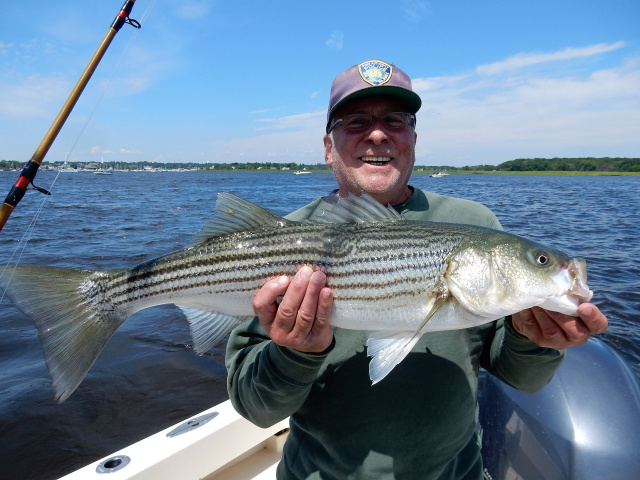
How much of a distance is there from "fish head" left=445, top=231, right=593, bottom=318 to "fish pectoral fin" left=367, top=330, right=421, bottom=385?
1.43 ft

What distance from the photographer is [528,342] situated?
290cm

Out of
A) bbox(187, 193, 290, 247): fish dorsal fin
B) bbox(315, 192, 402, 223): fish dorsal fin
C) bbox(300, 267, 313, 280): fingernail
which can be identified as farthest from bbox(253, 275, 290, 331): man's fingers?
bbox(315, 192, 402, 223): fish dorsal fin

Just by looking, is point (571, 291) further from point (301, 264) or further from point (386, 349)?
point (301, 264)

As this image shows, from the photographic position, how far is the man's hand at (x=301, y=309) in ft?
8.68

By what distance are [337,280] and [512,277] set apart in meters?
1.18

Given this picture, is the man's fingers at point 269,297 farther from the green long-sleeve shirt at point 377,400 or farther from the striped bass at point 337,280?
the green long-sleeve shirt at point 377,400

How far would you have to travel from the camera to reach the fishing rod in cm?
481

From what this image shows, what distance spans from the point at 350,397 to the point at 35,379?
27.3 feet

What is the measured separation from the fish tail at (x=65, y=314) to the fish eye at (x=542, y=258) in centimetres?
296

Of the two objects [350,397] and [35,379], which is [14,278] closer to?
[350,397]

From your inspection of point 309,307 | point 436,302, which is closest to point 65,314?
point 309,307

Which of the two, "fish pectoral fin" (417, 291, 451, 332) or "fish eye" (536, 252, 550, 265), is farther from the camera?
"fish eye" (536, 252, 550, 265)

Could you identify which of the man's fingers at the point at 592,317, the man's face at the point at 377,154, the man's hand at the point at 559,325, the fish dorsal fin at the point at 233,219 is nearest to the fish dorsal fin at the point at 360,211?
the fish dorsal fin at the point at 233,219

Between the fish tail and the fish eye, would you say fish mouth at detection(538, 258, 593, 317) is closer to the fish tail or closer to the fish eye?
the fish eye
